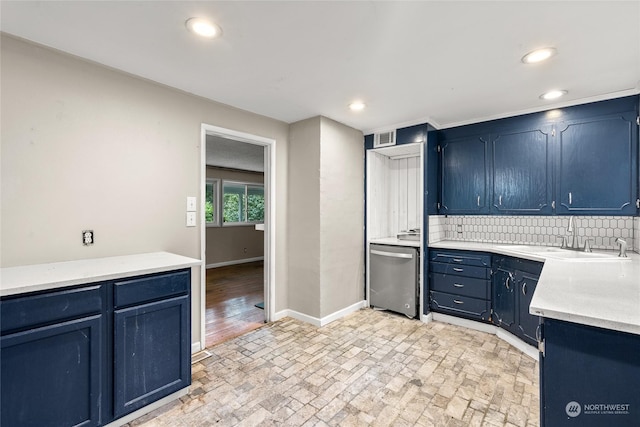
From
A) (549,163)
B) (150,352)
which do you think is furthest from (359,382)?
(549,163)

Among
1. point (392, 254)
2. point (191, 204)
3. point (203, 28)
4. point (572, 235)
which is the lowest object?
point (392, 254)

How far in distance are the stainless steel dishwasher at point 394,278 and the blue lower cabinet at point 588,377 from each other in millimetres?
2371

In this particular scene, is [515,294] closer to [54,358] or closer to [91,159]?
[54,358]

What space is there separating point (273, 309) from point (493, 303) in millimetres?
2448

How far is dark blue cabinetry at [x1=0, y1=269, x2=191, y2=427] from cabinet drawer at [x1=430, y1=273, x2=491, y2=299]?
9.04 ft

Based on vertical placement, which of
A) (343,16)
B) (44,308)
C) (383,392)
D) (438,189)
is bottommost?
(383,392)

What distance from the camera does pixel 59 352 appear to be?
1.55 metres

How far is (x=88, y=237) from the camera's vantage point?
82.6 inches

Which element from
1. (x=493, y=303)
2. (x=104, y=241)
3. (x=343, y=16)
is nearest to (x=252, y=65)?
(x=343, y=16)

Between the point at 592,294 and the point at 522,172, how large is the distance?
2251 millimetres

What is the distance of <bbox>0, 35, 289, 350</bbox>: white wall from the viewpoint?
1841mm

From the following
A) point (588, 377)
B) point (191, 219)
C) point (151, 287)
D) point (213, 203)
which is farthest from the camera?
point (213, 203)

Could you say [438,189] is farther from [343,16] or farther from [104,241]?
[104,241]

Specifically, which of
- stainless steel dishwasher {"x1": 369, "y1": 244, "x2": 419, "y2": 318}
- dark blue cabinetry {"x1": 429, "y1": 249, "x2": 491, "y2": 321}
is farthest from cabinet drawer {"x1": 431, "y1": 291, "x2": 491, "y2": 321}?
stainless steel dishwasher {"x1": 369, "y1": 244, "x2": 419, "y2": 318}
